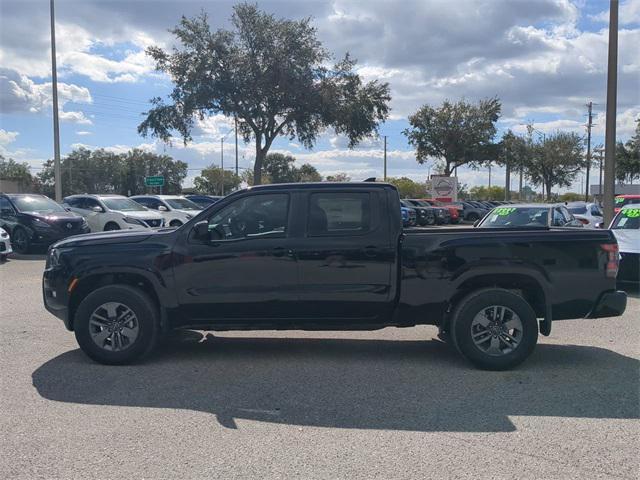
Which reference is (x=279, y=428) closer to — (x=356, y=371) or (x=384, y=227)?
(x=356, y=371)

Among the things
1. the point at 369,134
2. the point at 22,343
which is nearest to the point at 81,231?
the point at 22,343

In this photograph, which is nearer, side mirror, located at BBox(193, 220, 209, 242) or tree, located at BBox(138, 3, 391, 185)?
side mirror, located at BBox(193, 220, 209, 242)

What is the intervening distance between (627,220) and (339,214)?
804 cm

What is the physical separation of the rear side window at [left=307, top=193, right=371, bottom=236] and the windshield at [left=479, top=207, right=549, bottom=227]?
6899 millimetres

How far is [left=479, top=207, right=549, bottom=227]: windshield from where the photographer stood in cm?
1229

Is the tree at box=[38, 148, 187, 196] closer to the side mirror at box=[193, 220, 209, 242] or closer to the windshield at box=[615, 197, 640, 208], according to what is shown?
the windshield at box=[615, 197, 640, 208]

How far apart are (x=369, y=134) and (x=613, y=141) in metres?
19.4

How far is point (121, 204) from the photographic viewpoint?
19.0 meters

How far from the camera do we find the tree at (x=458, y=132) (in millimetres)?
47688

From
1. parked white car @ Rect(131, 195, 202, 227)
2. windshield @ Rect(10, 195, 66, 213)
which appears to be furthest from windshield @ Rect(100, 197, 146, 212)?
windshield @ Rect(10, 195, 66, 213)

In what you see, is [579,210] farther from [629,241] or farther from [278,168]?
[278,168]

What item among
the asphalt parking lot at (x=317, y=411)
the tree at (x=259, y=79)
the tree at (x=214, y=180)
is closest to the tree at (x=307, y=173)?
the tree at (x=214, y=180)

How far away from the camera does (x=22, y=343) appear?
6.68 m

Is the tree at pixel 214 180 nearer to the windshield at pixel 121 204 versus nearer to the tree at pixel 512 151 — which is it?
the tree at pixel 512 151
